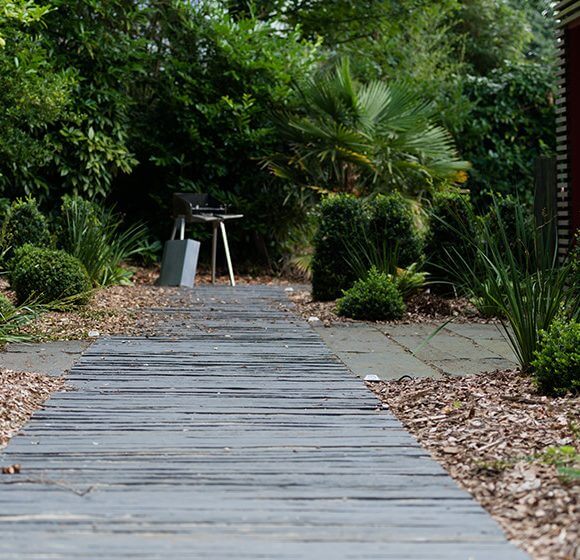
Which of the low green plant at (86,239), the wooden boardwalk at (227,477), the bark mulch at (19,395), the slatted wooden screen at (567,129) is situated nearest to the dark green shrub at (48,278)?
the low green plant at (86,239)

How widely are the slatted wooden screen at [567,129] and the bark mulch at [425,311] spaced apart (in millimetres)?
1045

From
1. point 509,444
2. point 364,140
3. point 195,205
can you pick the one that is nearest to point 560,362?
point 509,444

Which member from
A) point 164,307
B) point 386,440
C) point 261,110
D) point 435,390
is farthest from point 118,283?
point 386,440

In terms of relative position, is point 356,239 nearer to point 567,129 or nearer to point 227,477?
point 567,129

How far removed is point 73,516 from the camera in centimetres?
275

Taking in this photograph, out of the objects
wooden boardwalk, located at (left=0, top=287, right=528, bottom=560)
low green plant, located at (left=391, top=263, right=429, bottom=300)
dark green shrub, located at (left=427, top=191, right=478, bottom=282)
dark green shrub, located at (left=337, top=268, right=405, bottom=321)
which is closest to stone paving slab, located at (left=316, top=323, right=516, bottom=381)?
dark green shrub, located at (left=337, top=268, right=405, bottom=321)

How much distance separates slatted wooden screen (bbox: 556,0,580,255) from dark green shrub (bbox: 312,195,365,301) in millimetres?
1833

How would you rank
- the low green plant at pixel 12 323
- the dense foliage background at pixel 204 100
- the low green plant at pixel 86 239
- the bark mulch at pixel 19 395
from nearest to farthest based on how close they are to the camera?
the bark mulch at pixel 19 395
the low green plant at pixel 12 323
the low green plant at pixel 86 239
the dense foliage background at pixel 204 100

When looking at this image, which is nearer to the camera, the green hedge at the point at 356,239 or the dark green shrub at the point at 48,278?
the dark green shrub at the point at 48,278

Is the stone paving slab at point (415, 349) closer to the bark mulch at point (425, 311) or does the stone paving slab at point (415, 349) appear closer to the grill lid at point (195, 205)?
the bark mulch at point (425, 311)

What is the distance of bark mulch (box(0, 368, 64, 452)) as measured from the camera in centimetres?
386

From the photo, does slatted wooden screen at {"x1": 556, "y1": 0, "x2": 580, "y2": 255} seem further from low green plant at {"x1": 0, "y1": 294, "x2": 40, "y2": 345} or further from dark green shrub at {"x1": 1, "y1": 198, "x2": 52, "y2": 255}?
dark green shrub at {"x1": 1, "y1": 198, "x2": 52, "y2": 255}

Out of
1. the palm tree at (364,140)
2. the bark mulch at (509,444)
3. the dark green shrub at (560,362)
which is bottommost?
the bark mulch at (509,444)

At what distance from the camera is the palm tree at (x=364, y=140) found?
11.5 m
